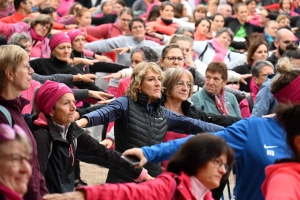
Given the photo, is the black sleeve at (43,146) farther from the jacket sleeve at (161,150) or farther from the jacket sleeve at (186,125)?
the jacket sleeve at (186,125)

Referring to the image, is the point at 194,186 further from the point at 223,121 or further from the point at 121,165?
the point at 223,121

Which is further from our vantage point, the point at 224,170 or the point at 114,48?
the point at 114,48

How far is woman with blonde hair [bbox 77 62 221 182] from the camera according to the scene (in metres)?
6.92

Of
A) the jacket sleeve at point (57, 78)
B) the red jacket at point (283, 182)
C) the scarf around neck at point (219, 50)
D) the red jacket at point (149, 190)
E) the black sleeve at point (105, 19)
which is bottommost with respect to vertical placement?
the black sleeve at point (105, 19)

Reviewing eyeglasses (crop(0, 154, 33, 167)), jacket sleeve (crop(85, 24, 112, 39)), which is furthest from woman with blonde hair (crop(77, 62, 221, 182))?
jacket sleeve (crop(85, 24, 112, 39))

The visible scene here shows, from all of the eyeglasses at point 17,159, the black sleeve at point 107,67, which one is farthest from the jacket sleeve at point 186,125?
the black sleeve at point 107,67

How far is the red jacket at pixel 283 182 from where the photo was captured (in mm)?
4162

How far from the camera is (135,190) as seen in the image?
4.28 metres

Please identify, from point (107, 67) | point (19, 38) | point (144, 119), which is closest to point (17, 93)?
point (144, 119)

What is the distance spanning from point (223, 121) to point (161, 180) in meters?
3.32

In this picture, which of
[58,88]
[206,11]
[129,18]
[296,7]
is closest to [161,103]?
[58,88]

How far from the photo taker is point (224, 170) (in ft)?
14.6

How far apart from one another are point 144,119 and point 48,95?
1185mm

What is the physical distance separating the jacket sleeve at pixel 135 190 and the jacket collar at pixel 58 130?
1.57 metres
